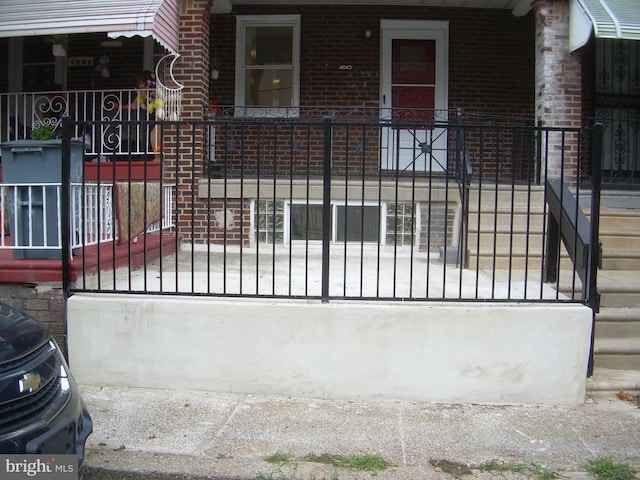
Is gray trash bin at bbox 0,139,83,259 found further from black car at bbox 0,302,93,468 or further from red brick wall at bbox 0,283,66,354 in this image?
black car at bbox 0,302,93,468

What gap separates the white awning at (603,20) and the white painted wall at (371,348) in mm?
3845

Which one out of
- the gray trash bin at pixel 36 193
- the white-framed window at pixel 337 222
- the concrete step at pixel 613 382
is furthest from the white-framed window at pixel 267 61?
the concrete step at pixel 613 382

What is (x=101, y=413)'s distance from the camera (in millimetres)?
4047

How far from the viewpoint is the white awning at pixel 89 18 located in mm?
6414

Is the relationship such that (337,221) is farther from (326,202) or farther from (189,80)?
(326,202)

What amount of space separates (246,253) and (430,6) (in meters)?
5.06

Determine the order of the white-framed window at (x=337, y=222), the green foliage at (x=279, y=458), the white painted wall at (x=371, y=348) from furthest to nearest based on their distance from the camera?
the white-framed window at (x=337, y=222) < the white painted wall at (x=371, y=348) < the green foliage at (x=279, y=458)

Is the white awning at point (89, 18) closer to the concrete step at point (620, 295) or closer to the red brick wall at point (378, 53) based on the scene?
the red brick wall at point (378, 53)

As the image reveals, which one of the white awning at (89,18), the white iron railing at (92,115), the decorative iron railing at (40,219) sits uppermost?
the white awning at (89,18)

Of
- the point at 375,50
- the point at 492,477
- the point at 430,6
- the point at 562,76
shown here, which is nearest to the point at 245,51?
the point at 375,50

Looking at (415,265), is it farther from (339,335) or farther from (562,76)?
(562,76)

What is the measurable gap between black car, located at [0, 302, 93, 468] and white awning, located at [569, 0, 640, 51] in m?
6.55

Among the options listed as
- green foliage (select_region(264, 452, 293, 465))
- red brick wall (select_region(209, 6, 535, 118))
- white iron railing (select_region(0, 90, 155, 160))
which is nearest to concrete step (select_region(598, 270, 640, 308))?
green foliage (select_region(264, 452, 293, 465))

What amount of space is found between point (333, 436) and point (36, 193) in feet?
10.7
